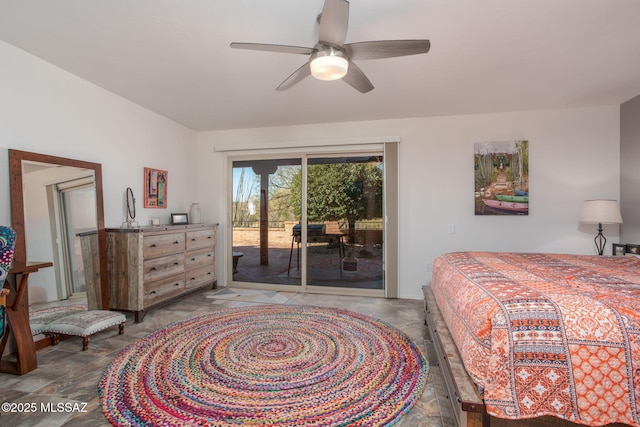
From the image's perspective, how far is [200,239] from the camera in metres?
4.13

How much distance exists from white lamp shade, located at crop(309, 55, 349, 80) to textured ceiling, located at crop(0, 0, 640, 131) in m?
0.34

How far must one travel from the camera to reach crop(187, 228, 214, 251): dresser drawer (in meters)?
3.93

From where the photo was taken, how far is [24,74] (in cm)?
250

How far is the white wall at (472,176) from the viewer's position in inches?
144

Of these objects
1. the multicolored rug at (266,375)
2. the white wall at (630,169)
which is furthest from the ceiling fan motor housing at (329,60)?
the white wall at (630,169)

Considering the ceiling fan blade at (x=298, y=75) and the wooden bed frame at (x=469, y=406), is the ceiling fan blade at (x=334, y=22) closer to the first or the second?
the ceiling fan blade at (x=298, y=75)

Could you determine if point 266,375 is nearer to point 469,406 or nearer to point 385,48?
point 469,406

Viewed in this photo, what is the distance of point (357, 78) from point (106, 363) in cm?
283

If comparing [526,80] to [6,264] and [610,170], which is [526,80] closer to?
[610,170]

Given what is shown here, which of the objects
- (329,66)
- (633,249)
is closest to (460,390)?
(329,66)

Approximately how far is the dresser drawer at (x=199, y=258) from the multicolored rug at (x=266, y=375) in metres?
0.94

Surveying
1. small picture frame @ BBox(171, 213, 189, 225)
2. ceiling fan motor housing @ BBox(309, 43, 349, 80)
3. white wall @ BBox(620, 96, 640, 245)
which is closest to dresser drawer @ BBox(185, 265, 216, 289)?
small picture frame @ BBox(171, 213, 189, 225)

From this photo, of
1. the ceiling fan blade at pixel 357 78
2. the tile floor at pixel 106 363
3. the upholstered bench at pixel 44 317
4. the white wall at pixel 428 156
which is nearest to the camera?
the tile floor at pixel 106 363

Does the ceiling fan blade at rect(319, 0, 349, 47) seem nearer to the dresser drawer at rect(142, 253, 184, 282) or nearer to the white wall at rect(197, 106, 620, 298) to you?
the white wall at rect(197, 106, 620, 298)
